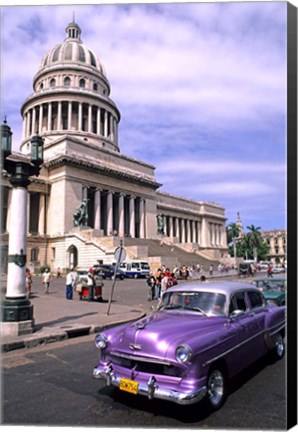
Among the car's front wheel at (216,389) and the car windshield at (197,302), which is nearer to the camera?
the car's front wheel at (216,389)

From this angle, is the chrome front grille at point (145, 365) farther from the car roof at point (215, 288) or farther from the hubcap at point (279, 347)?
the hubcap at point (279, 347)

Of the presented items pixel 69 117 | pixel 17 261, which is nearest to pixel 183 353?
pixel 17 261

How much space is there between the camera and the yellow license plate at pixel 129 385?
470cm

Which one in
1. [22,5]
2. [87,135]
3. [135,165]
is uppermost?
[87,135]

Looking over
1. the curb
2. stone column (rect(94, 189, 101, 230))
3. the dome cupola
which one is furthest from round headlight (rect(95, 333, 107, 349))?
the dome cupola

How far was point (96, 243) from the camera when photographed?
→ 43.6 metres

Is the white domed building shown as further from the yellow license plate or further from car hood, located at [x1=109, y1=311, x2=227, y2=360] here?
the yellow license plate

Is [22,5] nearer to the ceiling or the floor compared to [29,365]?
nearer to the ceiling

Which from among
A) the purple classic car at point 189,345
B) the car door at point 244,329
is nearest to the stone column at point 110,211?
the purple classic car at point 189,345

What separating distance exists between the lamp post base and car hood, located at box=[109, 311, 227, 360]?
5.07 metres

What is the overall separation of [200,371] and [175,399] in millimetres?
454

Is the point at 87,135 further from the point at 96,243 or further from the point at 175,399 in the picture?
the point at 175,399

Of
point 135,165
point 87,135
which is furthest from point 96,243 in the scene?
Result: point 87,135

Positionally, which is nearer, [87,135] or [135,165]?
[135,165]
